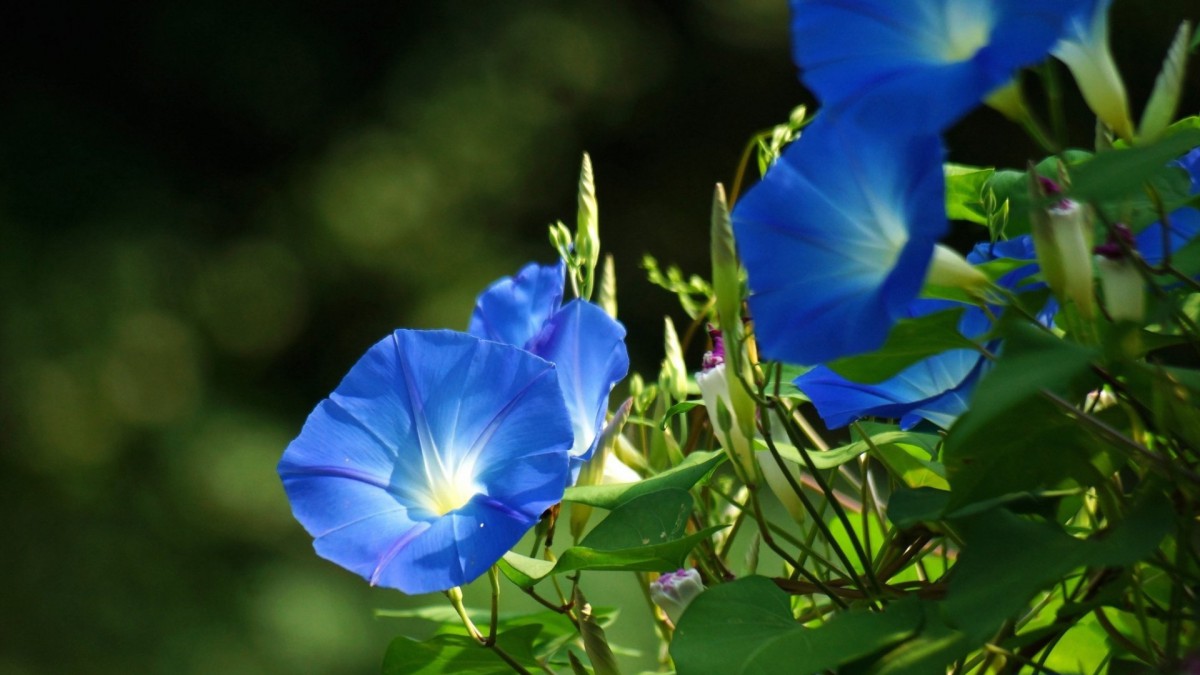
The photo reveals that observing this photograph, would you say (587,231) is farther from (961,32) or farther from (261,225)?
(261,225)

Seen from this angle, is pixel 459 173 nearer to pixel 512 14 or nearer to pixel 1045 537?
pixel 512 14

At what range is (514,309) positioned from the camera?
46 centimetres

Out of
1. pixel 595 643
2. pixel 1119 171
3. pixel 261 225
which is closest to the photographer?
pixel 1119 171

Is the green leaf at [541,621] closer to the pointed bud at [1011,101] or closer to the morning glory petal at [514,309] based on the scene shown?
the morning glory petal at [514,309]

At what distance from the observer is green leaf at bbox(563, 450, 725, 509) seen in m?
0.36

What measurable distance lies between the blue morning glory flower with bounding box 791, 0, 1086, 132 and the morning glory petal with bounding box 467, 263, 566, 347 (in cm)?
18

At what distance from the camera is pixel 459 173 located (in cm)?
280

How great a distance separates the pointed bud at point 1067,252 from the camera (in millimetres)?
269

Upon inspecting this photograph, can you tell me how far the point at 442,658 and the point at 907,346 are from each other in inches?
7.0

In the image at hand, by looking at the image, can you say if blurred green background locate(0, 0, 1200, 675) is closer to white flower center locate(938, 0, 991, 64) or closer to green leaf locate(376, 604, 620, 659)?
green leaf locate(376, 604, 620, 659)

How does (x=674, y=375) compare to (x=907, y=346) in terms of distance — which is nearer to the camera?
(x=907, y=346)

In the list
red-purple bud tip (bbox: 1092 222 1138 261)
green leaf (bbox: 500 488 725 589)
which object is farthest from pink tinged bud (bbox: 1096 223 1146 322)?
green leaf (bbox: 500 488 725 589)

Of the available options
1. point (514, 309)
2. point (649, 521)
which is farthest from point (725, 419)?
point (514, 309)

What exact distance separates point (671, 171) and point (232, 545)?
1411 mm
